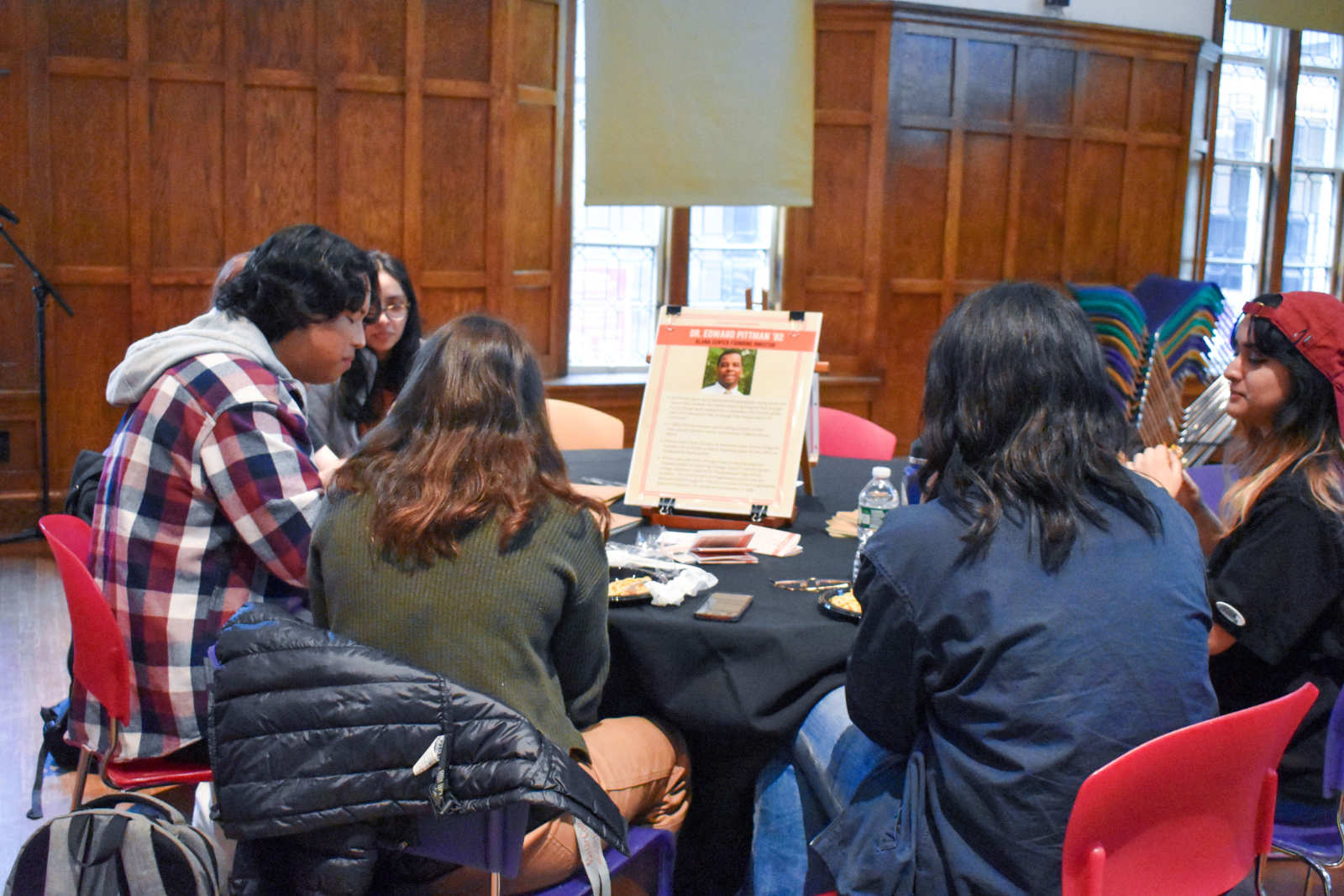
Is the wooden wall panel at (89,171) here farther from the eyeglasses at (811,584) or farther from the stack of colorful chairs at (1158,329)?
the stack of colorful chairs at (1158,329)

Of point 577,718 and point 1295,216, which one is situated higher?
point 1295,216

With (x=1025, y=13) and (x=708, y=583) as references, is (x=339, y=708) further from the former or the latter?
(x=1025, y=13)

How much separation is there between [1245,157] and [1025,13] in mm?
2088

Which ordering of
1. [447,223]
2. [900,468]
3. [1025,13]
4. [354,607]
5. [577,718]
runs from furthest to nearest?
1. [1025,13]
2. [447,223]
3. [900,468]
4. [577,718]
5. [354,607]

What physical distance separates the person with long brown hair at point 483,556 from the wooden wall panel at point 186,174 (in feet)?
12.9

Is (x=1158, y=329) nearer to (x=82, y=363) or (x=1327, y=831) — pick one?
(x=1327, y=831)

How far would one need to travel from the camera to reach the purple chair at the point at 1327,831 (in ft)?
6.23

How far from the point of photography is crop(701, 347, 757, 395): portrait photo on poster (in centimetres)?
284

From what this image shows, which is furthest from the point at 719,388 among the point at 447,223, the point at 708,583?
the point at 447,223

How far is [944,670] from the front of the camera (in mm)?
1563

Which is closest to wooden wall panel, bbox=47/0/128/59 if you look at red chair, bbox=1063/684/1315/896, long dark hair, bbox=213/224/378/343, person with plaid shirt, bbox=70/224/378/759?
long dark hair, bbox=213/224/378/343

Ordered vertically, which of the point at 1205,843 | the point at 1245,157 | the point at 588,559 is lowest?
the point at 1205,843

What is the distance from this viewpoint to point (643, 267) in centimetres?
660

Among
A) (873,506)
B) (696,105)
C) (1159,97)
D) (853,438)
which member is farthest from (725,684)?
(1159,97)
